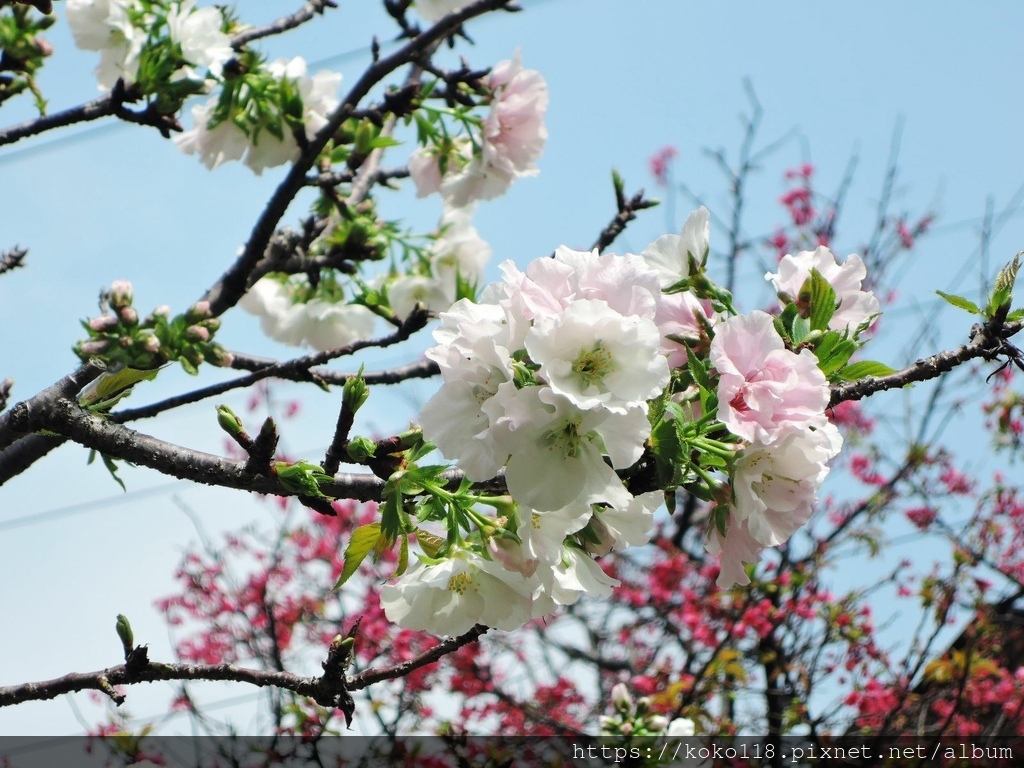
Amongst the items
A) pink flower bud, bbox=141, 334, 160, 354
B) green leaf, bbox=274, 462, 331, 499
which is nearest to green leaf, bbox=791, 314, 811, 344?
green leaf, bbox=274, 462, 331, 499

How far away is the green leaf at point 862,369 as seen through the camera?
1.15 m

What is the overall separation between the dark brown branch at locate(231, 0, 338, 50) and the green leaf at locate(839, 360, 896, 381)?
2.07 m

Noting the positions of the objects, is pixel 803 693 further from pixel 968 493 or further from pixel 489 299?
pixel 489 299

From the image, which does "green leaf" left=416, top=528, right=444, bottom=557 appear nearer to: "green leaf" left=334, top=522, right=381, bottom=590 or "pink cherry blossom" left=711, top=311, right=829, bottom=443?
"green leaf" left=334, top=522, right=381, bottom=590

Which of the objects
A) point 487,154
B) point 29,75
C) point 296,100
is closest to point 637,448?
point 487,154

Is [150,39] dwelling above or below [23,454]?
above

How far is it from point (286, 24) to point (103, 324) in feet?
4.99

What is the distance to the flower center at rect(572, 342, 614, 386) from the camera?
0.94 metres

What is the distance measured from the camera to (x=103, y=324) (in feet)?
5.33

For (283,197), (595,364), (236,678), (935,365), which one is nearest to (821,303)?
(935,365)

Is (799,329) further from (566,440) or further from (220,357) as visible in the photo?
(220,357)

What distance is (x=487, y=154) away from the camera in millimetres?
2512

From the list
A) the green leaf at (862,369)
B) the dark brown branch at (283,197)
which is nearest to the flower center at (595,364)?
the green leaf at (862,369)

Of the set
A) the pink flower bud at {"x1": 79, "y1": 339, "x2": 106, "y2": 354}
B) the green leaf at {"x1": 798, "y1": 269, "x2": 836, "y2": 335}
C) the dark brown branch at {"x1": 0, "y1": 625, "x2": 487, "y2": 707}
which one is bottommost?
the dark brown branch at {"x1": 0, "y1": 625, "x2": 487, "y2": 707}
